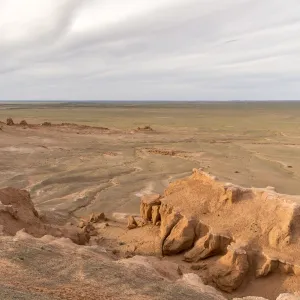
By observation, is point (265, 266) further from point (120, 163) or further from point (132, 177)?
point (120, 163)

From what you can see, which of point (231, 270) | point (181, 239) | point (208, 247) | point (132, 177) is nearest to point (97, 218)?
point (181, 239)

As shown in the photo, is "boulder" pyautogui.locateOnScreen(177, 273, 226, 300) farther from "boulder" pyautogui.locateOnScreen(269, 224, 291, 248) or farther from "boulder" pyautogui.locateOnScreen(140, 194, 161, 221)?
"boulder" pyautogui.locateOnScreen(140, 194, 161, 221)

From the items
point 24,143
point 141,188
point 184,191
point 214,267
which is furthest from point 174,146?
point 214,267

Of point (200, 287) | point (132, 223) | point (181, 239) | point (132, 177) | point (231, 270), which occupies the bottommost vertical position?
point (132, 223)

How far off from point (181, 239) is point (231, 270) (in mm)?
2146

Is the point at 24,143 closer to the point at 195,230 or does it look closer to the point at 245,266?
the point at 195,230

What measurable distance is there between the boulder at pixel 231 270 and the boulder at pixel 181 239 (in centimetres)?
161

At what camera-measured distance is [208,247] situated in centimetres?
1080

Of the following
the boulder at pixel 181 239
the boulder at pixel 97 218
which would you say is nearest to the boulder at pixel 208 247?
the boulder at pixel 181 239

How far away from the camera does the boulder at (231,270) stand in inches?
374

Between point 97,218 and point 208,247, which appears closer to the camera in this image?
point 208,247

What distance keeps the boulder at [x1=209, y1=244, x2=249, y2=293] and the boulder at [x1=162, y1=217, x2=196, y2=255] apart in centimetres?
161

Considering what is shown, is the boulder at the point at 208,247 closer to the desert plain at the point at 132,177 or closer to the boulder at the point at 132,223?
→ the desert plain at the point at 132,177

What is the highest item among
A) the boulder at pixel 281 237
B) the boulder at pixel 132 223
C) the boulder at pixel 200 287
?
the boulder at pixel 281 237
